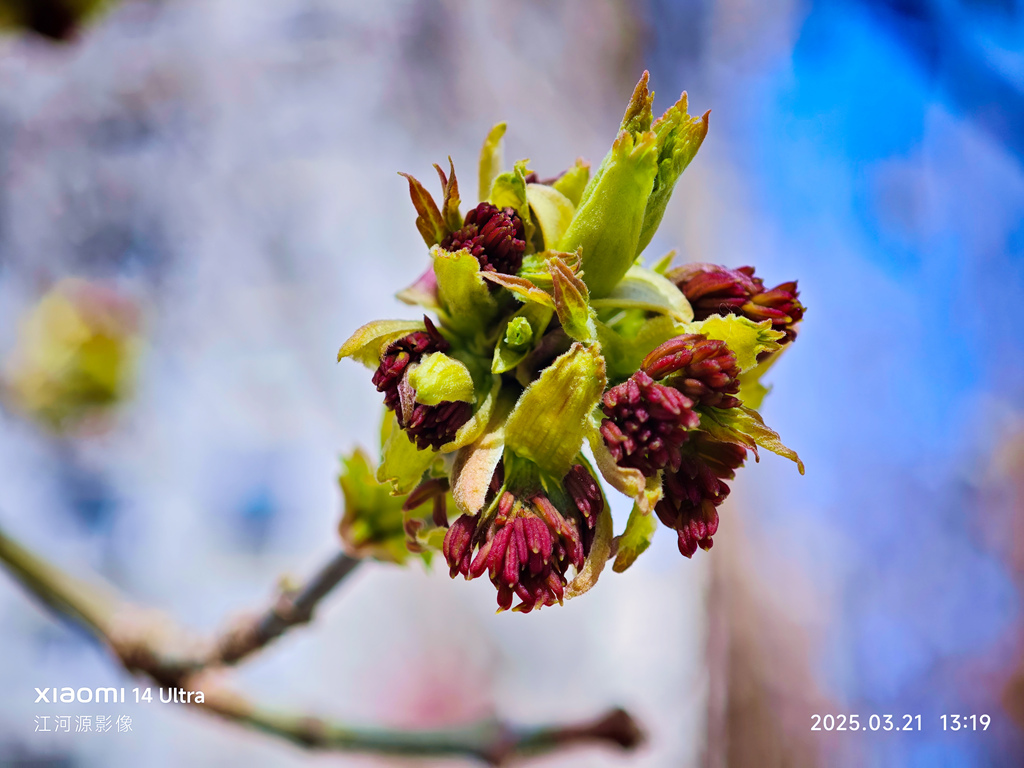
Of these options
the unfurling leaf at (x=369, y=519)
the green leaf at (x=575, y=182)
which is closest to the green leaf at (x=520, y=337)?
the green leaf at (x=575, y=182)

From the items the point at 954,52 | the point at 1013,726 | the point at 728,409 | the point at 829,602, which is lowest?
the point at 1013,726

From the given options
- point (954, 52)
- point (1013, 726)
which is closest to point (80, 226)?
point (954, 52)

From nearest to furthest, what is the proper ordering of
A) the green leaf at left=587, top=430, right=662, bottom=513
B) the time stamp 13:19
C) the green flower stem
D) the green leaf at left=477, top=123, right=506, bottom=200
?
1. the green leaf at left=587, top=430, right=662, bottom=513
2. the green leaf at left=477, top=123, right=506, bottom=200
3. the green flower stem
4. the time stamp 13:19

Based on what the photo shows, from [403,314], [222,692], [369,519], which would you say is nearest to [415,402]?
[369,519]

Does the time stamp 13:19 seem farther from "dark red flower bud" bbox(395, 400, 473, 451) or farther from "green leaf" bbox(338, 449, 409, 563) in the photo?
"dark red flower bud" bbox(395, 400, 473, 451)

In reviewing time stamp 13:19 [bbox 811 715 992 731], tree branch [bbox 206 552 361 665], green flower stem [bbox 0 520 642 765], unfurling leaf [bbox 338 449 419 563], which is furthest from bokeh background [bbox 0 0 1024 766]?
unfurling leaf [bbox 338 449 419 563]

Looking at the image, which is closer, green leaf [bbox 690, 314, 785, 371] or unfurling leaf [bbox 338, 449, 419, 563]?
green leaf [bbox 690, 314, 785, 371]

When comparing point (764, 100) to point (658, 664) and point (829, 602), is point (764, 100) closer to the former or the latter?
point (829, 602)

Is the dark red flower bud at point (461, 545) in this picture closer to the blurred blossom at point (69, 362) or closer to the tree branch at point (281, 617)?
the tree branch at point (281, 617)
